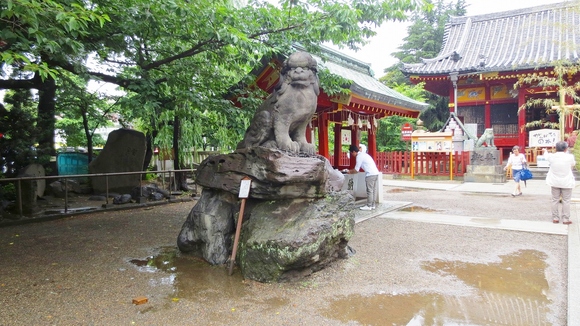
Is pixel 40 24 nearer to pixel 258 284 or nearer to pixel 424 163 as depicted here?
pixel 258 284

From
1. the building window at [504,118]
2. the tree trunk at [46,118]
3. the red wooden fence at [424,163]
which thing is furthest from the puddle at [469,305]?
the building window at [504,118]

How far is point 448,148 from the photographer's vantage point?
15969mm

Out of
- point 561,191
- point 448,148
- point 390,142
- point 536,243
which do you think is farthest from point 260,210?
point 390,142

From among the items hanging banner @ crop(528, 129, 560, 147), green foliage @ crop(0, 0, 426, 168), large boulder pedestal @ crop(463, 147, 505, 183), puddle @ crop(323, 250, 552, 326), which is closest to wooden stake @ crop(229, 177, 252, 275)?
puddle @ crop(323, 250, 552, 326)

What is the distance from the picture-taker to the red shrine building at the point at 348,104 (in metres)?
8.52

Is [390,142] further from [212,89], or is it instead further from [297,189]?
[297,189]

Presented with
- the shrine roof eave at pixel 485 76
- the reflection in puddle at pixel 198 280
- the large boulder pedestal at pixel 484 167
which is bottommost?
the reflection in puddle at pixel 198 280

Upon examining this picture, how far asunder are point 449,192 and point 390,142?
11.1 m

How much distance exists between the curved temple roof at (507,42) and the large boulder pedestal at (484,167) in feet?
14.0

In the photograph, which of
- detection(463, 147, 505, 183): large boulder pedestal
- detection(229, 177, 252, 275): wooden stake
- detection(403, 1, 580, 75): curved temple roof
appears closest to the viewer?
detection(229, 177, 252, 275): wooden stake

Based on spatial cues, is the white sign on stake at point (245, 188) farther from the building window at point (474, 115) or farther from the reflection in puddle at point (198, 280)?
the building window at point (474, 115)

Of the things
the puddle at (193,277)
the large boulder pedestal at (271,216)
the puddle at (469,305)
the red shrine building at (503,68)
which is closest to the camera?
the puddle at (469,305)

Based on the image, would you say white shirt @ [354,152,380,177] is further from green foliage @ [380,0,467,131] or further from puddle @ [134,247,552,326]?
green foliage @ [380,0,467,131]

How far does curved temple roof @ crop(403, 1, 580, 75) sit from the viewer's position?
16.7 metres
